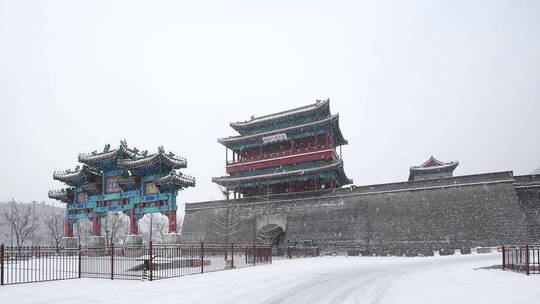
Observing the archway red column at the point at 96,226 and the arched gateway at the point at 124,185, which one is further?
the archway red column at the point at 96,226

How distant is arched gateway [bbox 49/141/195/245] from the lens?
26.3 metres

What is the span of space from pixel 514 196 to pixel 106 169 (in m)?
30.0

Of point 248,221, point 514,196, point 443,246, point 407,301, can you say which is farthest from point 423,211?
point 407,301


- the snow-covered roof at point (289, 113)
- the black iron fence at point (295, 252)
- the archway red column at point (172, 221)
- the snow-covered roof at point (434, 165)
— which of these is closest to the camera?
the archway red column at point (172, 221)

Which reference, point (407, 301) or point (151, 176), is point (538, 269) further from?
point (151, 176)

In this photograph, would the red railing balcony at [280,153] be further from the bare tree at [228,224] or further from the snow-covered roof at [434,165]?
the snow-covered roof at [434,165]

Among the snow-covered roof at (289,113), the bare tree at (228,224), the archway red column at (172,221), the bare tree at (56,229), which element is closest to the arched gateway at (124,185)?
the archway red column at (172,221)

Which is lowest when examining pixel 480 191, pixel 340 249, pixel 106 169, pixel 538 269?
pixel 340 249

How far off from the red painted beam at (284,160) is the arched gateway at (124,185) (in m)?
15.2

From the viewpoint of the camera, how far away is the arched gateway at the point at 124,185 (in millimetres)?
26328

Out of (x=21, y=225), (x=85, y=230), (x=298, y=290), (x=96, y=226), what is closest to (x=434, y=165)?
(x=96, y=226)

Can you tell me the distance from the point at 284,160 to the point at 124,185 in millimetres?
17696

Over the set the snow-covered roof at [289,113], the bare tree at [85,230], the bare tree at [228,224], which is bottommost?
the bare tree at [85,230]

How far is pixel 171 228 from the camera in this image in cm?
2538
